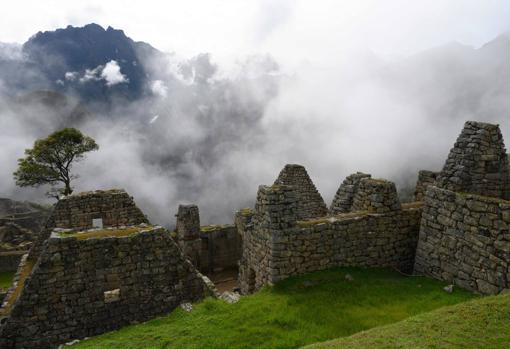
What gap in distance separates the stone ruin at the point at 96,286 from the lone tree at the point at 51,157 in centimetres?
2750

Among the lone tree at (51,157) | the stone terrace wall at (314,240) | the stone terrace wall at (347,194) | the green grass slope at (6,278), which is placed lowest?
the green grass slope at (6,278)

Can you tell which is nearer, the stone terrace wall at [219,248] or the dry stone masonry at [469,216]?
the dry stone masonry at [469,216]

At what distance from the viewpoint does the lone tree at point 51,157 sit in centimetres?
3419

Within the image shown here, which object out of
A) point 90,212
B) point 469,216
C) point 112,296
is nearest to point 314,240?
point 469,216

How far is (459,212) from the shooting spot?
32.2ft

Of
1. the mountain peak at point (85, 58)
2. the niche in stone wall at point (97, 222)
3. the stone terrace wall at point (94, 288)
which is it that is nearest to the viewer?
the stone terrace wall at point (94, 288)

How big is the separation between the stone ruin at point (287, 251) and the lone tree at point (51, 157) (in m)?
25.4

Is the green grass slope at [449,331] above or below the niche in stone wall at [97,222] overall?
below

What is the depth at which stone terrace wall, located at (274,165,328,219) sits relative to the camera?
15.8m

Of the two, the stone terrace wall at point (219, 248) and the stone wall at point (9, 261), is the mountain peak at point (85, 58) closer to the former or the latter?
the stone wall at point (9, 261)

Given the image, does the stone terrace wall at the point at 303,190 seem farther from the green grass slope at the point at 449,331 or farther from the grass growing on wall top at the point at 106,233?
the green grass slope at the point at 449,331

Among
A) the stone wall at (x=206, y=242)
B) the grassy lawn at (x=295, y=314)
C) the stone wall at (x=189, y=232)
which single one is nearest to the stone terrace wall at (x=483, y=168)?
the grassy lawn at (x=295, y=314)

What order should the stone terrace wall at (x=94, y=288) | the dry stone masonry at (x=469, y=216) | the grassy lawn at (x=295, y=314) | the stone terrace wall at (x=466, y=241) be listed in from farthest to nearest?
the stone terrace wall at (x=94, y=288)
the dry stone masonry at (x=469, y=216)
the stone terrace wall at (x=466, y=241)
the grassy lawn at (x=295, y=314)

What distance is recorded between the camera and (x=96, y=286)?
968cm
